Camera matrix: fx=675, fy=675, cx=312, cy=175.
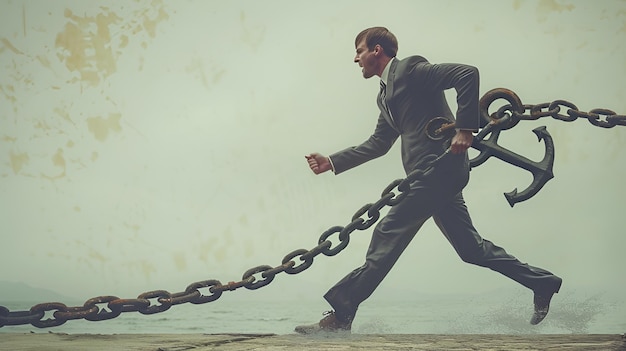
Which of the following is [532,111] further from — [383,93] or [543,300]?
[543,300]

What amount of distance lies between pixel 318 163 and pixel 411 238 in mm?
631

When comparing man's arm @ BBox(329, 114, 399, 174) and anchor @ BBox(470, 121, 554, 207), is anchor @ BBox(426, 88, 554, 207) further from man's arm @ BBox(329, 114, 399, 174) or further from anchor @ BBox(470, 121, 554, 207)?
man's arm @ BBox(329, 114, 399, 174)

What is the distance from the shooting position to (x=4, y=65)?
375 centimetres

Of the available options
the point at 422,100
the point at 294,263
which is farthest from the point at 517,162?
the point at 294,263

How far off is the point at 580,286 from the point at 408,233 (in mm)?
937

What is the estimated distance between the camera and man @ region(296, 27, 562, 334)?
3.31 m

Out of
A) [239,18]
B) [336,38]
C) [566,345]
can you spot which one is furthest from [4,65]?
[566,345]

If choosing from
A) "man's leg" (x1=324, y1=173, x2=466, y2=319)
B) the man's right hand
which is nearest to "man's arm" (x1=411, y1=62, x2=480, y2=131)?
"man's leg" (x1=324, y1=173, x2=466, y2=319)

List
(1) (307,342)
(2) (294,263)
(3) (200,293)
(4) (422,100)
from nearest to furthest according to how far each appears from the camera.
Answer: (1) (307,342) < (3) (200,293) < (2) (294,263) < (4) (422,100)

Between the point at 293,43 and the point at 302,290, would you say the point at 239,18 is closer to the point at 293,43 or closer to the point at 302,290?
the point at 293,43

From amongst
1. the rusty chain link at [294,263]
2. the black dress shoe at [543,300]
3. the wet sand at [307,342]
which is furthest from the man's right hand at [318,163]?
the black dress shoe at [543,300]

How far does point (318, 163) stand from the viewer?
3.57 metres

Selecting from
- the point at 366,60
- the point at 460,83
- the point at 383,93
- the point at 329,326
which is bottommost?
the point at 329,326

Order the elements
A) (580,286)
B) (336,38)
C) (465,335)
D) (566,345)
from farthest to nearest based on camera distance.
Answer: (336,38), (580,286), (465,335), (566,345)
